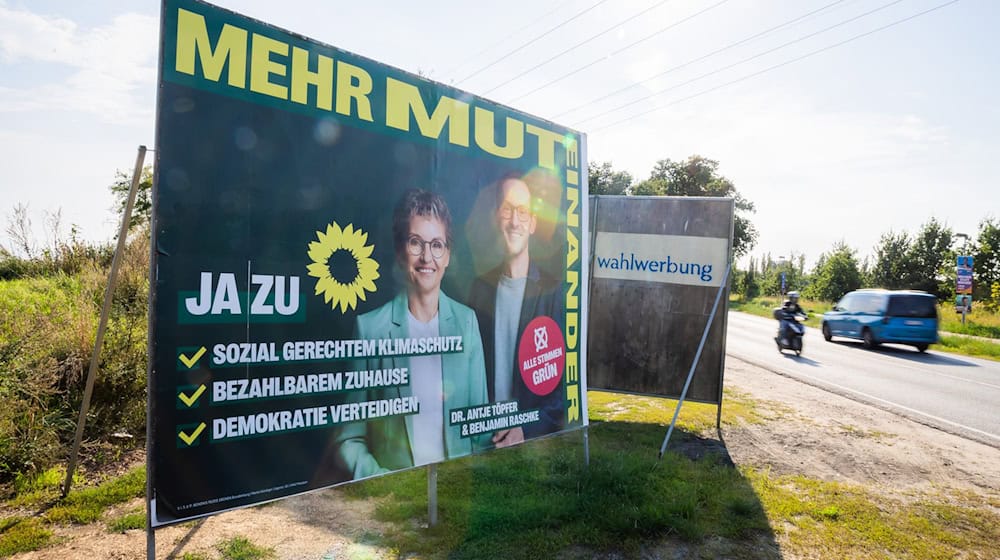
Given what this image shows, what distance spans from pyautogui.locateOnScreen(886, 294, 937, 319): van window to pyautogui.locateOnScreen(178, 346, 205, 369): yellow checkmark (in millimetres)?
19568

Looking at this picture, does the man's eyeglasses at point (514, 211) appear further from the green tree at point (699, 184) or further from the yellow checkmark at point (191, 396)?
the green tree at point (699, 184)

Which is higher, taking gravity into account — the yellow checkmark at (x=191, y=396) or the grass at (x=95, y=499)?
the yellow checkmark at (x=191, y=396)

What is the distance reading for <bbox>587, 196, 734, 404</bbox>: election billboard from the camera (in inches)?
274

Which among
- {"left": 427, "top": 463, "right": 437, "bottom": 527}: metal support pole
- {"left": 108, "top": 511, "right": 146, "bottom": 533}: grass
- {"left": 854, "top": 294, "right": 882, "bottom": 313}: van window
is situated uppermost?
{"left": 854, "top": 294, "right": 882, "bottom": 313}: van window

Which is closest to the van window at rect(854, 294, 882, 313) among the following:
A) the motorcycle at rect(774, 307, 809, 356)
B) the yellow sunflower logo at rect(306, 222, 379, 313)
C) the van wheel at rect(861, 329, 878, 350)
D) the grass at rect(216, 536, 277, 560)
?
the van wheel at rect(861, 329, 878, 350)

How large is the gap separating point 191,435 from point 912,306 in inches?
→ 779

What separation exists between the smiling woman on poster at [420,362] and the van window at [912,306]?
57.8ft

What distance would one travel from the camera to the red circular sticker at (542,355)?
4.64m

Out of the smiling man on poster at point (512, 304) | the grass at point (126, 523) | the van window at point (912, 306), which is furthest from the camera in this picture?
the van window at point (912, 306)

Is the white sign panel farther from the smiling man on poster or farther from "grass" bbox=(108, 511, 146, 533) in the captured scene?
"grass" bbox=(108, 511, 146, 533)

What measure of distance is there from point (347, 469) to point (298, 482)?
0.31 m

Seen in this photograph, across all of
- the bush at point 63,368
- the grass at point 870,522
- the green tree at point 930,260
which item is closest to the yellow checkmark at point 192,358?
the bush at point 63,368

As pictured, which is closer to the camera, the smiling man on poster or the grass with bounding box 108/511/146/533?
the grass with bounding box 108/511/146/533

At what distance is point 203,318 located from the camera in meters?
2.86
